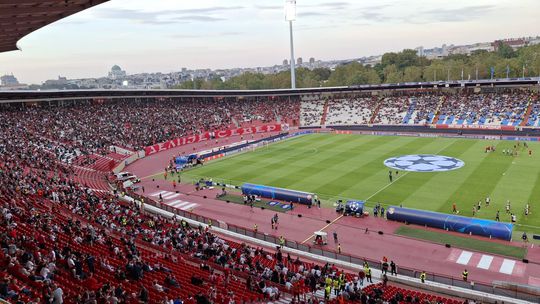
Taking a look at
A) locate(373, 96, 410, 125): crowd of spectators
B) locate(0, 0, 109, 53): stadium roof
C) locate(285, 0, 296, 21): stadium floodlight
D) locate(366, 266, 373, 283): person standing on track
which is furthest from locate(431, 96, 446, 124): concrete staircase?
locate(0, 0, 109, 53): stadium roof

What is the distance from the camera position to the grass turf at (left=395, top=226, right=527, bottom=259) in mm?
27605

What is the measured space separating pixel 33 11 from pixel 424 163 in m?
42.9

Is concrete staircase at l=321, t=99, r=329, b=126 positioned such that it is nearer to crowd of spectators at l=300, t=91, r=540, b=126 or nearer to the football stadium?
crowd of spectators at l=300, t=91, r=540, b=126

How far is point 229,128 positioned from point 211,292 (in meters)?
70.8

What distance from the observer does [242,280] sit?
2000 centimetres

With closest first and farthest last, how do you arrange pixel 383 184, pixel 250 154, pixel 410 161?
pixel 383 184, pixel 410 161, pixel 250 154

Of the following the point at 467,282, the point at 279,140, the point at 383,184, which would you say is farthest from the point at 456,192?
the point at 279,140

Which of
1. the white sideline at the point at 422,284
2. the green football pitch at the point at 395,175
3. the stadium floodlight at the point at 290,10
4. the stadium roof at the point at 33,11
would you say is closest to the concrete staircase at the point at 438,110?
the green football pitch at the point at 395,175

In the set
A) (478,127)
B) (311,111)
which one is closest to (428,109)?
(478,127)

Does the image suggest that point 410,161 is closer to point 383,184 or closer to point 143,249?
point 383,184

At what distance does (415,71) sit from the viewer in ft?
473

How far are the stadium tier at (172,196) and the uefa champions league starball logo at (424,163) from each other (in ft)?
4.22

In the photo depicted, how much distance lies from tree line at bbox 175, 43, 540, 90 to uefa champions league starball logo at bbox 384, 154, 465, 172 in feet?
253

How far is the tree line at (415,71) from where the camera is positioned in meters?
127
